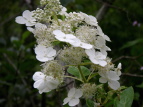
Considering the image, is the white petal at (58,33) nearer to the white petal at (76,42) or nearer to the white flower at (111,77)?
the white petal at (76,42)

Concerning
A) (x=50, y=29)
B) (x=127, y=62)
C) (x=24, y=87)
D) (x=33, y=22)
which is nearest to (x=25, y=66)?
(x=24, y=87)

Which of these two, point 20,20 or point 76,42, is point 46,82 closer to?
point 76,42

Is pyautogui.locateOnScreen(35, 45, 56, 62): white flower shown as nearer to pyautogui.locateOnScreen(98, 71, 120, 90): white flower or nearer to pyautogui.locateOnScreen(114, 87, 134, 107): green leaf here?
pyautogui.locateOnScreen(98, 71, 120, 90): white flower

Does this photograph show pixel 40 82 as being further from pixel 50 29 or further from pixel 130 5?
pixel 130 5

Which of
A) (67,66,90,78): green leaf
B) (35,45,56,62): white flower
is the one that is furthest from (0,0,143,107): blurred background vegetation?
(35,45,56,62): white flower

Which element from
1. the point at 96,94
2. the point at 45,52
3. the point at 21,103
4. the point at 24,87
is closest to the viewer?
the point at 45,52

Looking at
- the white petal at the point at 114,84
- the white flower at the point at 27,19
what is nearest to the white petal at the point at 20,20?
the white flower at the point at 27,19
